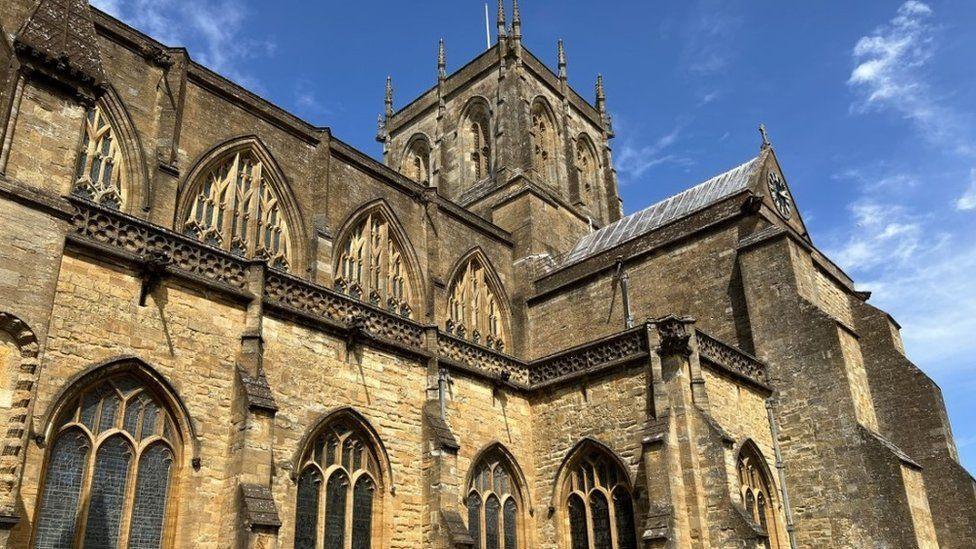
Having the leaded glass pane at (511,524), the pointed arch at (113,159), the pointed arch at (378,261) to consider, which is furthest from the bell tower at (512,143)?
the pointed arch at (113,159)

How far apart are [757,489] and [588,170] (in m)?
19.6

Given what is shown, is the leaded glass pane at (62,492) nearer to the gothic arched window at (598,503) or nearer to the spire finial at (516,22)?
the gothic arched window at (598,503)

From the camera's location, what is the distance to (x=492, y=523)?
16.2m

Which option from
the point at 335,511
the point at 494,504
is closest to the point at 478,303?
the point at 494,504

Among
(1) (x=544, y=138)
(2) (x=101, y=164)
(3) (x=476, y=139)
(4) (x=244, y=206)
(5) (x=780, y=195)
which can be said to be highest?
(3) (x=476, y=139)

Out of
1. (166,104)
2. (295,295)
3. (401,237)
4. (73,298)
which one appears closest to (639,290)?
(401,237)

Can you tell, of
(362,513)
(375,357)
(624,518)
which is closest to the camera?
(362,513)

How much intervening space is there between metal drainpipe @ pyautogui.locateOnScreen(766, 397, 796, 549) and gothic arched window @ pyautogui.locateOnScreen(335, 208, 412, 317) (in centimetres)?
879

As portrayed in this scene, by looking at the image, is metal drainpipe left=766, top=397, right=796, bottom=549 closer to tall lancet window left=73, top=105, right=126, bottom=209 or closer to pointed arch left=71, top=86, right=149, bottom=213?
pointed arch left=71, top=86, right=149, bottom=213

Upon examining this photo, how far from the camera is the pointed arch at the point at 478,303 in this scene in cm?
2178

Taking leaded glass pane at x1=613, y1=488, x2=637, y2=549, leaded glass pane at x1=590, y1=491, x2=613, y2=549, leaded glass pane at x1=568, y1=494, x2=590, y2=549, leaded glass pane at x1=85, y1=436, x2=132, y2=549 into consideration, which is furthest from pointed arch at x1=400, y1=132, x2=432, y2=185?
leaded glass pane at x1=85, y1=436, x2=132, y2=549

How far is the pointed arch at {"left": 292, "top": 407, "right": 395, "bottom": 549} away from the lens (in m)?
12.8

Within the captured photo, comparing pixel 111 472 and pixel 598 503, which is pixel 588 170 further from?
pixel 111 472

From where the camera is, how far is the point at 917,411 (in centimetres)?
1856
